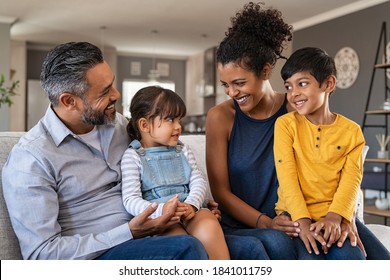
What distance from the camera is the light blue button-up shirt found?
119 cm

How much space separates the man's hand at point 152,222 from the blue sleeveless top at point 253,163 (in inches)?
15.3

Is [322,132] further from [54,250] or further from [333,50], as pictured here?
[333,50]

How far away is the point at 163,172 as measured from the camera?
57.3 inches

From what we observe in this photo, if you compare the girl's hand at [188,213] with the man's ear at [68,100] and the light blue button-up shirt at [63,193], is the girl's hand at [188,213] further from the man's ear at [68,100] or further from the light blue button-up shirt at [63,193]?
the man's ear at [68,100]

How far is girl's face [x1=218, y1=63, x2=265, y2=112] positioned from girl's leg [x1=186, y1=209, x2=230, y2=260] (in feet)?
1.38

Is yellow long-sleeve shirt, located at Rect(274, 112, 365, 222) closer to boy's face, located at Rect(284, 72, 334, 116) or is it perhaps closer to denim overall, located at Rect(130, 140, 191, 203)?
boy's face, located at Rect(284, 72, 334, 116)

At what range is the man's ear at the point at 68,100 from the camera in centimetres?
136

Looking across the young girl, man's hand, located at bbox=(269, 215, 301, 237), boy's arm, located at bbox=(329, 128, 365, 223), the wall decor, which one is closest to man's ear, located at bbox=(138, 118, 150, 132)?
the young girl

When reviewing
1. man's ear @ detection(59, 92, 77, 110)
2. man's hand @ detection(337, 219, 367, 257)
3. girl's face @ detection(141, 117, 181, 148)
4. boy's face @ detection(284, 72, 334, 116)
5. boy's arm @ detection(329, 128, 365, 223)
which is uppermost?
boy's face @ detection(284, 72, 334, 116)

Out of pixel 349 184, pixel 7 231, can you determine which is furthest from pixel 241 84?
pixel 7 231

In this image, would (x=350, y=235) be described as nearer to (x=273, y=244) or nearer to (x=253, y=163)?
(x=273, y=244)

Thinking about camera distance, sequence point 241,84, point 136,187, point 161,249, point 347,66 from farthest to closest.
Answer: point 347,66 → point 241,84 → point 136,187 → point 161,249

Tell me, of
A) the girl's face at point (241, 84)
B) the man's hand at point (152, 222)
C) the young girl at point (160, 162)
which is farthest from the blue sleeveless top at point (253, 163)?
the man's hand at point (152, 222)

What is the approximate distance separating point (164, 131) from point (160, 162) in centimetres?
10
